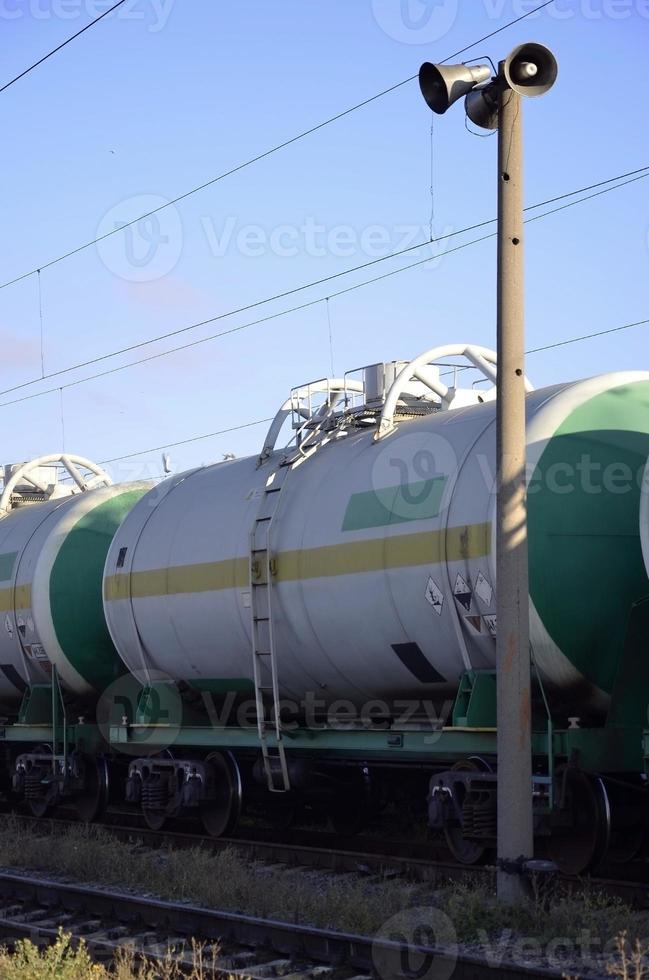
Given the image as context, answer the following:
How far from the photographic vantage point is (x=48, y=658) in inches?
667

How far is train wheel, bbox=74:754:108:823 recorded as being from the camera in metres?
16.6

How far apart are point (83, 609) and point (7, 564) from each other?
1769 millimetres

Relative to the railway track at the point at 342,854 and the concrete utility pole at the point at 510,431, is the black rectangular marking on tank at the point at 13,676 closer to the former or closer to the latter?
the railway track at the point at 342,854

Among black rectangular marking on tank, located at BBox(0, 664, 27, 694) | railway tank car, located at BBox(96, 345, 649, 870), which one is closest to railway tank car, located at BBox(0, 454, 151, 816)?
black rectangular marking on tank, located at BBox(0, 664, 27, 694)

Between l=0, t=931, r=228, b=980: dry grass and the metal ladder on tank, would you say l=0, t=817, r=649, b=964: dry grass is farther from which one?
the metal ladder on tank

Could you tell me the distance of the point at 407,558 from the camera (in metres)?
11.3

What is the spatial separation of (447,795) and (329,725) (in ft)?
6.68

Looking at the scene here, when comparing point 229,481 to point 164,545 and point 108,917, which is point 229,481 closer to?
point 164,545

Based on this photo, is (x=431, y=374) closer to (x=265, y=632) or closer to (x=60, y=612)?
(x=265, y=632)

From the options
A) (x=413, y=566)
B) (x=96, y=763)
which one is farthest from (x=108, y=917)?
(x=96, y=763)

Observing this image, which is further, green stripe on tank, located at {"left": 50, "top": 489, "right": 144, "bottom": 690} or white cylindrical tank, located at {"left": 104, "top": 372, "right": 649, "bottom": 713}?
green stripe on tank, located at {"left": 50, "top": 489, "right": 144, "bottom": 690}
